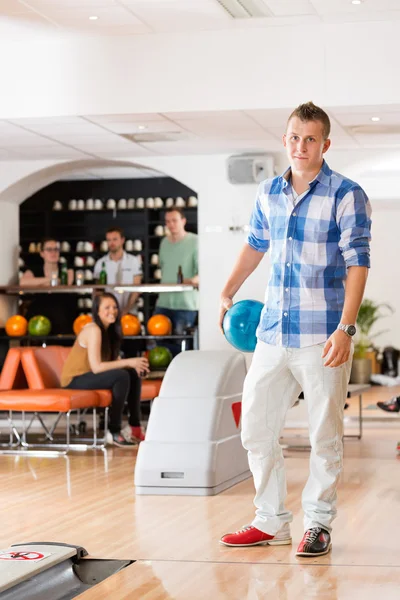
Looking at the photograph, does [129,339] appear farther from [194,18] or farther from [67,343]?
[194,18]

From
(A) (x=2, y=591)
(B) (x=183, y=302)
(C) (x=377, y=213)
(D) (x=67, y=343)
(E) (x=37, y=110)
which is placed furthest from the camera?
(C) (x=377, y=213)

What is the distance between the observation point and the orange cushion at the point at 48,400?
319 inches

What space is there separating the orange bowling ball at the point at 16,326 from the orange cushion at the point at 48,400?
64.1 inches

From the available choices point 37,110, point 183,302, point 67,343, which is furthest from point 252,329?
point 67,343

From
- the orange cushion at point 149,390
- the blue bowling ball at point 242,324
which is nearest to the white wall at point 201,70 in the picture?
the orange cushion at point 149,390

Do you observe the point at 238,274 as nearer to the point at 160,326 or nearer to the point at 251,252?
the point at 251,252

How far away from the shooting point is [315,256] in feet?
13.3

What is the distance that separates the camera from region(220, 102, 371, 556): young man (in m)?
4.02

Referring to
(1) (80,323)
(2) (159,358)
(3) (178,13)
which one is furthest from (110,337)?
(3) (178,13)

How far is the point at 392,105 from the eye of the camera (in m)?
7.34

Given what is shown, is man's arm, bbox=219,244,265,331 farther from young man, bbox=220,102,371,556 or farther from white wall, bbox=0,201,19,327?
white wall, bbox=0,201,19,327

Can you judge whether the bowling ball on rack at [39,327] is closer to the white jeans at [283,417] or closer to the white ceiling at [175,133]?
the white ceiling at [175,133]

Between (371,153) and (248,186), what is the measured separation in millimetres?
1149

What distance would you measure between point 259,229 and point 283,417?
778 mm
